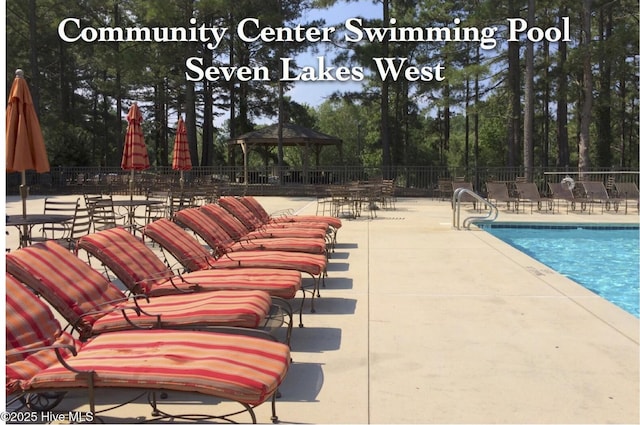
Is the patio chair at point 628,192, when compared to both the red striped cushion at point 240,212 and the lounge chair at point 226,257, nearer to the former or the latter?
the red striped cushion at point 240,212

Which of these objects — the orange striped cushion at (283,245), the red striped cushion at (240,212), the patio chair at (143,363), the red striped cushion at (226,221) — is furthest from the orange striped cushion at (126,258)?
the red striped cushion at (240,212)

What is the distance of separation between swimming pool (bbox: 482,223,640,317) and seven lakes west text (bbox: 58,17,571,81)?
12622 millimetres

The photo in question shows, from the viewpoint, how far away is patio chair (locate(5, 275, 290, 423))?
2.58 m

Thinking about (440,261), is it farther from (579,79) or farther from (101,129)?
(101,129)

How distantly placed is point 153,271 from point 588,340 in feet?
11.6

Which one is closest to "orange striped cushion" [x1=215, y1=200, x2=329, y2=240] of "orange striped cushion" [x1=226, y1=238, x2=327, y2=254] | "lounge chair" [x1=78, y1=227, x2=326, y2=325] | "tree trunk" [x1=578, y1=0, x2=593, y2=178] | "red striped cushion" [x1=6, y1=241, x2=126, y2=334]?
"orange striped cushion" [x1=226, y1=238, x2=327, y2=254]

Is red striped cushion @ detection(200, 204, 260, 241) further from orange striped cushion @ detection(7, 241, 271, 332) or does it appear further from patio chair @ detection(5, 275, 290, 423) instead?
patio chair @ detection(5, 275, 290, 423)

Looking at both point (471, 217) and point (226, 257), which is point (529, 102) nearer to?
point (471, 217)

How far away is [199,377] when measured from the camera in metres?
2.59

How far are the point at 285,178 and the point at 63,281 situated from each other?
70.8ft

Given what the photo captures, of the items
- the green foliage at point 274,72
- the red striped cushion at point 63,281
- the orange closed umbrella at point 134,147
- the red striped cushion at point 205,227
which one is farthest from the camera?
the green foliage at point 274,72

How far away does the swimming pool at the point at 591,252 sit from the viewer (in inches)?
305

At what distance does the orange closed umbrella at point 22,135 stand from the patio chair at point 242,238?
1944 mm

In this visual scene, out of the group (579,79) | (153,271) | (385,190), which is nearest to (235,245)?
(153,271)
